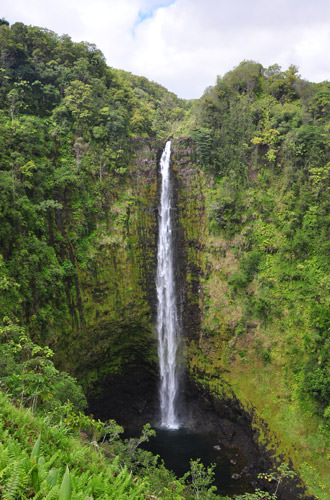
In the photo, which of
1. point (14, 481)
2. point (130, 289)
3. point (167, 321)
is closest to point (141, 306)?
point (130, 289)

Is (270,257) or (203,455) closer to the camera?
(203,455)

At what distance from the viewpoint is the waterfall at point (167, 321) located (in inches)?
779

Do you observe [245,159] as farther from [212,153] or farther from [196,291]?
[196,291]


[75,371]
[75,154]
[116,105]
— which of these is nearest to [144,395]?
[75,371]

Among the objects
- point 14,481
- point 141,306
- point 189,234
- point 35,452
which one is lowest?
point 141,306

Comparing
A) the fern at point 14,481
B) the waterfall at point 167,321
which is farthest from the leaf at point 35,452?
the waterfall at point 167,321

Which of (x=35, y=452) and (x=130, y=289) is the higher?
(x=35, y=452)

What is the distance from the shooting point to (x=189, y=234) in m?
21.5

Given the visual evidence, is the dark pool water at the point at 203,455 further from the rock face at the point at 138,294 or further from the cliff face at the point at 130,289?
the cliff face at the point at 130,289

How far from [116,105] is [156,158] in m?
5.88

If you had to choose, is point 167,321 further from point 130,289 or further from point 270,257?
point 270,257

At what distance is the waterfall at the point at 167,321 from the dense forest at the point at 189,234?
763 millimetres

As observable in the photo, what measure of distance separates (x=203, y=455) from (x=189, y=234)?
1366 centimetres

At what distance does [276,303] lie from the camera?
16875mm
